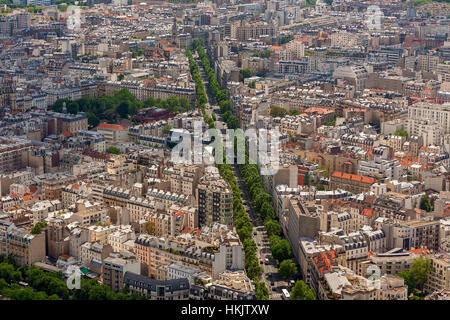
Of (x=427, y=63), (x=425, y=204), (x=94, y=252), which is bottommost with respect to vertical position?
(x=94, y=252)

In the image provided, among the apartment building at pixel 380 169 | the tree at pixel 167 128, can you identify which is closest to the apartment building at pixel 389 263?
the apartment building at pixel 380 169

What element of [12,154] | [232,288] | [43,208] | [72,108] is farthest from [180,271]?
[72,108]

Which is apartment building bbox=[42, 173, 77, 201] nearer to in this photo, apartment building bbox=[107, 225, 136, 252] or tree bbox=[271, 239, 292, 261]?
apartment building bbox=[107, 225, 136, 252]

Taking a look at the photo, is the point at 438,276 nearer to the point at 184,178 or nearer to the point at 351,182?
the point at 351,182

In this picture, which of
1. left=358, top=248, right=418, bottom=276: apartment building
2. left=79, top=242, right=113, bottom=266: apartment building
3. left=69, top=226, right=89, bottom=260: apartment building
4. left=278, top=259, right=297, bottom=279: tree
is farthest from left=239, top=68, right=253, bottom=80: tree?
left=358, top=248, right=418, bottom=276: apartment building

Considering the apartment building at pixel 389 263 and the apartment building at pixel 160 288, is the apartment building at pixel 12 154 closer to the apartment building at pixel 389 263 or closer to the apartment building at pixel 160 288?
the apartment building at pixel 160 288
